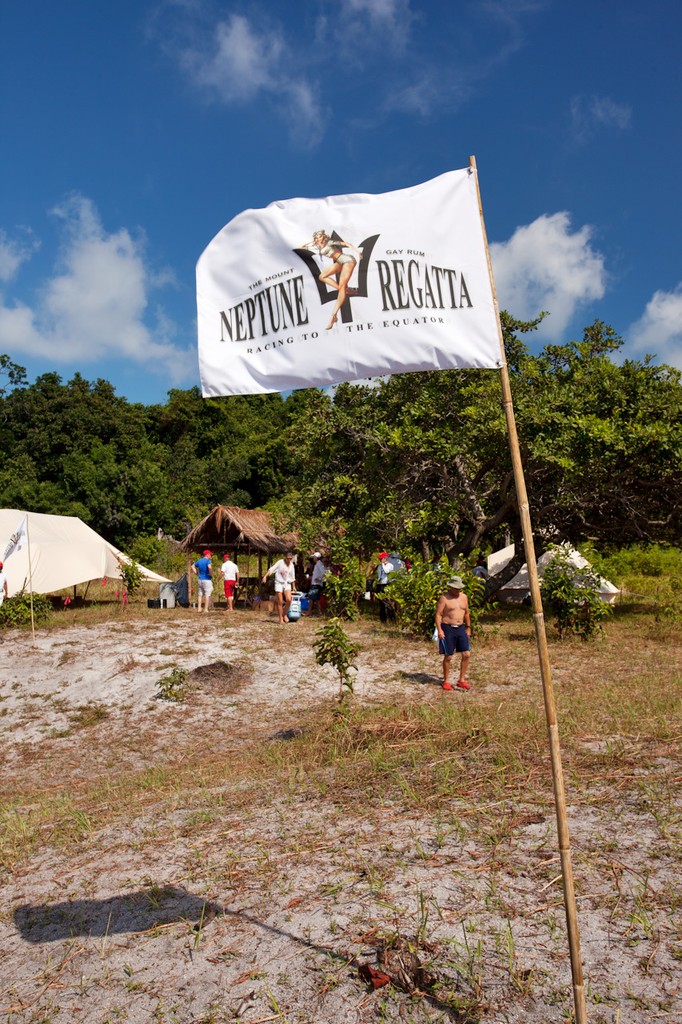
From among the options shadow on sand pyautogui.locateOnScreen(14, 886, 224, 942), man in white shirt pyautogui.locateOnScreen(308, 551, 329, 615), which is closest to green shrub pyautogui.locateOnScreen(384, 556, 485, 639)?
man in white shirt pyautogui.locateOnScreen(308, 551, 329, 615)

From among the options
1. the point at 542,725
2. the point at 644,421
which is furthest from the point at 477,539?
the point at 542,725

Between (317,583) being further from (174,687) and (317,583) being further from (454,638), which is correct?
(454,638)

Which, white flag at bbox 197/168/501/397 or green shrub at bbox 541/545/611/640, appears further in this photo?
Result: green shrub at bbox 541/545/611/640

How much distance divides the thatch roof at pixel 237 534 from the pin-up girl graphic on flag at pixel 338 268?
1879 centimetres

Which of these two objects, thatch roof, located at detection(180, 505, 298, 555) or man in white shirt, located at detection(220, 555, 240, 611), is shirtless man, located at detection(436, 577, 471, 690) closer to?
man in white shirt, located at detection(220, 555, 240, 611)

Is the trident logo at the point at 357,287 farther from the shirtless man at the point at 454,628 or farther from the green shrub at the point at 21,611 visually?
the green shrub at the point at 21,611

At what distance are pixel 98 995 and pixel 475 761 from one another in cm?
345

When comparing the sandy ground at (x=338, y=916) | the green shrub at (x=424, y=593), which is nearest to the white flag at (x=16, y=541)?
the green shrub at (x=424, y=593)

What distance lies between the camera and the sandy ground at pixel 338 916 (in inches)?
127

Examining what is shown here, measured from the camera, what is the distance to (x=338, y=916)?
387cm

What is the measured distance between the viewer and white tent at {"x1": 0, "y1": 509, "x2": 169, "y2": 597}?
747 inches

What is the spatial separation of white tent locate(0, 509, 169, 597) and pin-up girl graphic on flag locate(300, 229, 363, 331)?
15.8 meters

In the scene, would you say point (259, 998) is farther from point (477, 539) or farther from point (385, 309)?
point (477, 539)

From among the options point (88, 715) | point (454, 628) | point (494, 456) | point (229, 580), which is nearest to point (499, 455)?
point (494, 456)
